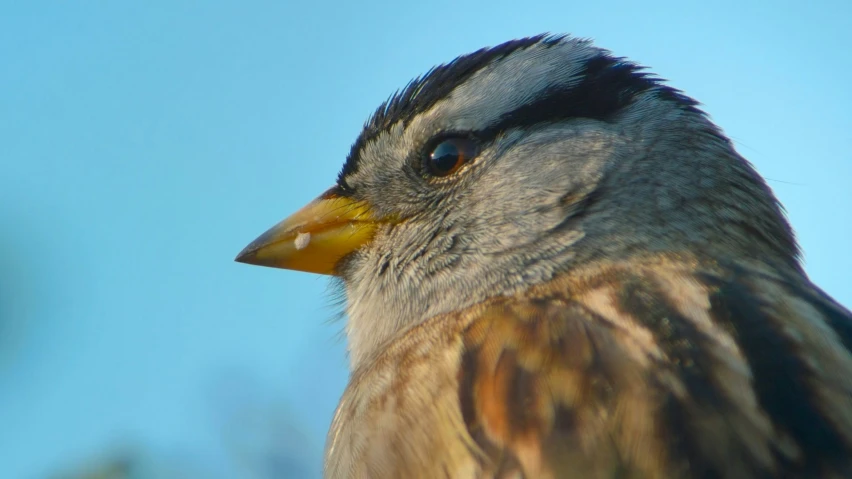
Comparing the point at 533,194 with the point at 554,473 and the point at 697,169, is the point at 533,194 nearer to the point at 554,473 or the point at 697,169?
the point at 697,169

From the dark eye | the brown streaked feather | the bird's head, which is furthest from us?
the dark eye

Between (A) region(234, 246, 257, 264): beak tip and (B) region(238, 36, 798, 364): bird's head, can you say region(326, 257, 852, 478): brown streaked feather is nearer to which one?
(B) region(238, 36, 798, 364): bird's head

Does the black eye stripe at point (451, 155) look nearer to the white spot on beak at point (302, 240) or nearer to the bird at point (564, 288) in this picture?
the bird at point (564, 288)

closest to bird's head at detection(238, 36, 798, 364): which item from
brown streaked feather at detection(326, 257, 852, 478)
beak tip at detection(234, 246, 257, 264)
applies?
beak tip at detection(234, 246, 257, 264)

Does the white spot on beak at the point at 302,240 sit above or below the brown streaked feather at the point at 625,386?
above

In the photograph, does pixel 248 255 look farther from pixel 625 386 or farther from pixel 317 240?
pixel 625 386

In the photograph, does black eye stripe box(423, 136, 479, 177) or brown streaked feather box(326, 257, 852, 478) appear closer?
brown streaked feather box(326, 257, 852, 478)

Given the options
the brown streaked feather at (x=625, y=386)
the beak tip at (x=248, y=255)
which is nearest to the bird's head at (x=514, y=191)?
the beak tip at (x=248, y=255)

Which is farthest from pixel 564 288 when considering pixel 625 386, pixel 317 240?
pixel 317 240
